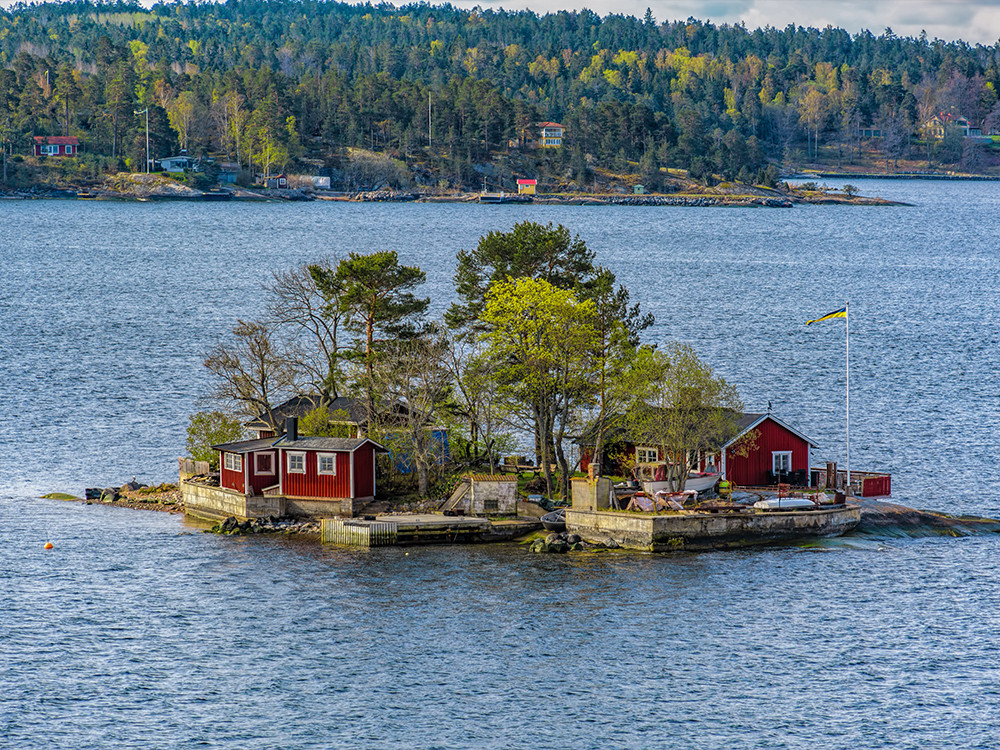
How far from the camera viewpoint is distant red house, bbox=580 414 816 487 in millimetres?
51781

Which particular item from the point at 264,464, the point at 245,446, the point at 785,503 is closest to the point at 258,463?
the point at 264,464

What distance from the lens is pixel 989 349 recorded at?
97812 millimetres

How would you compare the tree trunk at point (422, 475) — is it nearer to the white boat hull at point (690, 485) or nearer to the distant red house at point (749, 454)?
the distant red house at point (749, 454)

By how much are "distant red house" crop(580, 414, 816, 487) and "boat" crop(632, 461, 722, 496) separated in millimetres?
734

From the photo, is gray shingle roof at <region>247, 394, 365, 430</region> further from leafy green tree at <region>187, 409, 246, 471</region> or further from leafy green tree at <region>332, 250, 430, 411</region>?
leafy green tree at <region>332, 250, 430, 411</region>

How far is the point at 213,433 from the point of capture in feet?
182

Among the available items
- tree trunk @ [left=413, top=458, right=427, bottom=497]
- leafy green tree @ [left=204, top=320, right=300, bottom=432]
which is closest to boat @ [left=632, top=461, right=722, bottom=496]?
tree trunk @ [left=413, top=458, right=427, bottom=497]

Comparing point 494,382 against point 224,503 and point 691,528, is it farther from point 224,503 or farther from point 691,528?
point 224,503

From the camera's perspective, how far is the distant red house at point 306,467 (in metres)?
50.5

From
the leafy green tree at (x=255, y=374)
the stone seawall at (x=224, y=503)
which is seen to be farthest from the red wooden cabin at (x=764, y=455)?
the leafy green tree at (x=255, y=374)

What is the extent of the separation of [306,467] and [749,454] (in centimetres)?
1745

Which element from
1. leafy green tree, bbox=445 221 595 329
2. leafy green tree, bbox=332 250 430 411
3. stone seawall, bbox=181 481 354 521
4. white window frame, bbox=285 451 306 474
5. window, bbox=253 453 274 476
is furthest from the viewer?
leafy green tree, bbox=445 221 595 329

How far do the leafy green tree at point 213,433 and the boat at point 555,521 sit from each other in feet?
46.7

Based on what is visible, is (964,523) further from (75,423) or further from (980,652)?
(75,423)
